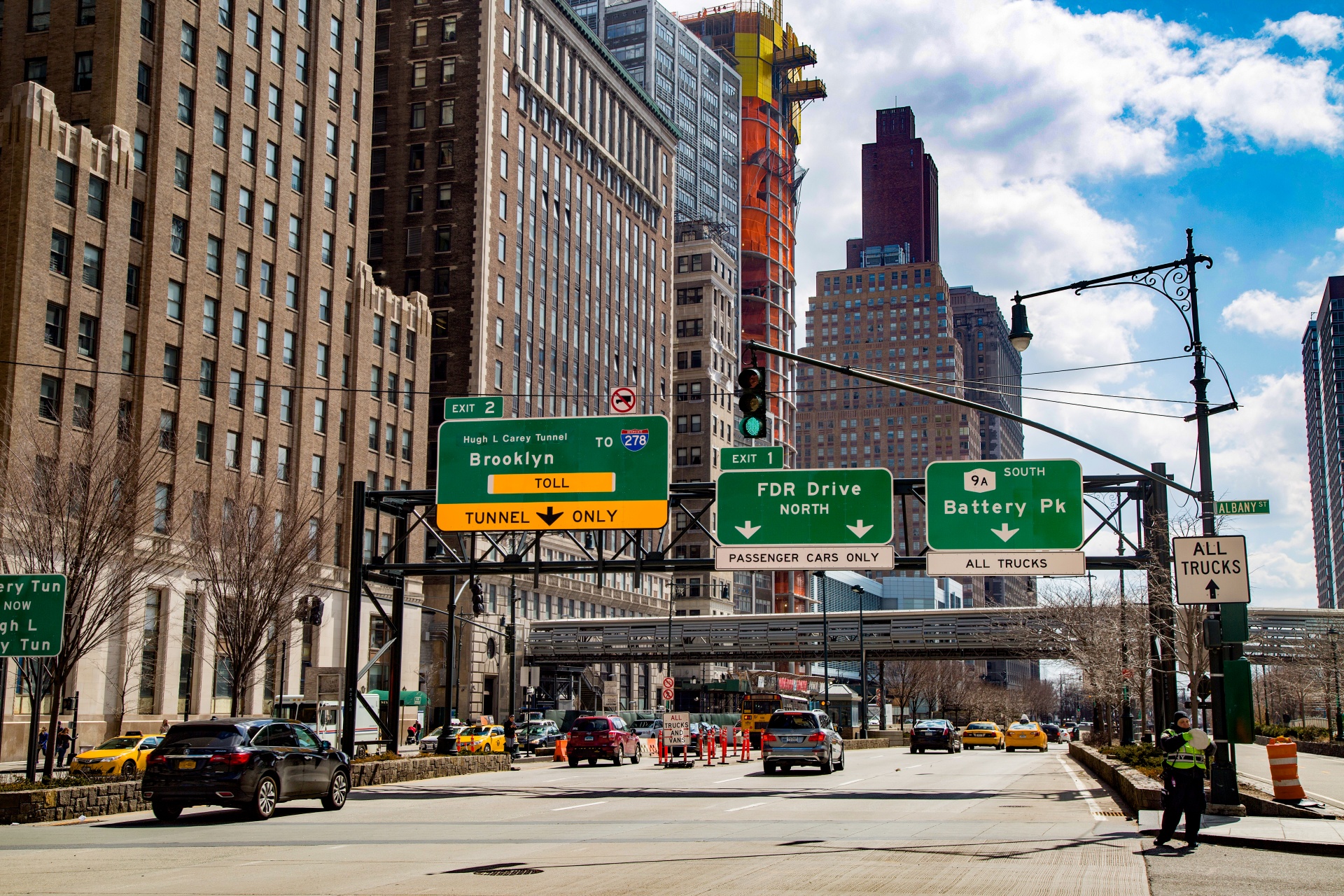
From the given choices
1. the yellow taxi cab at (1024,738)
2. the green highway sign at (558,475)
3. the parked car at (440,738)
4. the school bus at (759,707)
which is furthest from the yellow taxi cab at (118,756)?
the yellow taxi cab at (1024,738)

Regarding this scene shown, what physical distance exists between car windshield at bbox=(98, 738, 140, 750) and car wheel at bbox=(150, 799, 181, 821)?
19.4m

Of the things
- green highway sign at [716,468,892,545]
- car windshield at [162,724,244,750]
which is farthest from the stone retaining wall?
green highway sign at [716,468,892,545]

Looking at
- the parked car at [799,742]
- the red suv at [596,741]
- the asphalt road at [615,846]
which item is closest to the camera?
the asphalt road at [615,846]

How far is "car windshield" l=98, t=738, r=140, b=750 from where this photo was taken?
38.5 metres

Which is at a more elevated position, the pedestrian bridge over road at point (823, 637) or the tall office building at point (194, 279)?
the tall office building at point (194, 279)

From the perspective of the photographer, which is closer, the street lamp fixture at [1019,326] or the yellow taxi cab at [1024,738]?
the street lamp fixture at [1019,326]

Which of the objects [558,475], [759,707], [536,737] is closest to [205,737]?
[558,475]

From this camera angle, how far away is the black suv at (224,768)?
66.9ft

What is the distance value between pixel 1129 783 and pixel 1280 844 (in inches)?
298

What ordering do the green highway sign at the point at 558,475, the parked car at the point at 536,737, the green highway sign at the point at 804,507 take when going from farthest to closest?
the parked car at the point at 536,737, the green highway sign at the point at 558,475, the green highway sign at the point at 804,507

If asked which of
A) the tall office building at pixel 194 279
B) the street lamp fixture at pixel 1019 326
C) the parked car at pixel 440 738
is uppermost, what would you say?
the tall office building at pixel 194 279

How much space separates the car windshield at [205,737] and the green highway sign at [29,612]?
7.71ft

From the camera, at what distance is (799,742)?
123ft

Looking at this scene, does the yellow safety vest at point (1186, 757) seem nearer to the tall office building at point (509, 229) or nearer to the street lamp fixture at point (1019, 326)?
the street lamp fixture at point (1019, 326)
